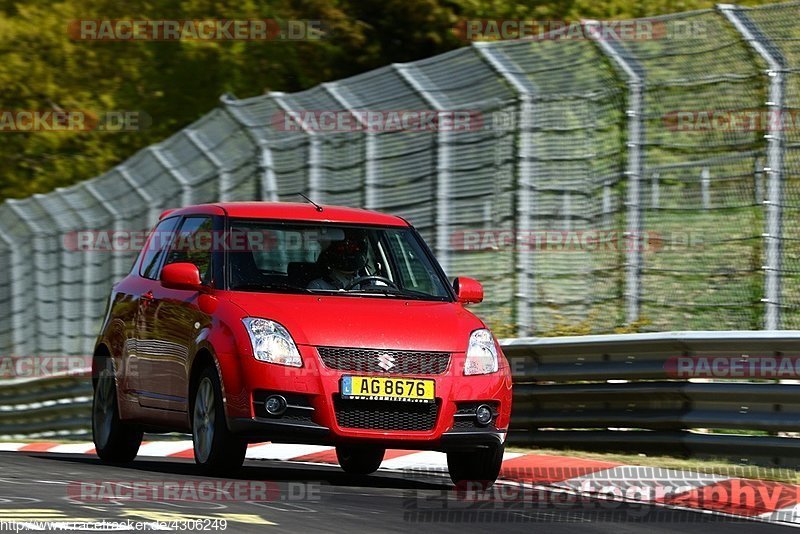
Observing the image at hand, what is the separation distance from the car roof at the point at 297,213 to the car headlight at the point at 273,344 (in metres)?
1.48

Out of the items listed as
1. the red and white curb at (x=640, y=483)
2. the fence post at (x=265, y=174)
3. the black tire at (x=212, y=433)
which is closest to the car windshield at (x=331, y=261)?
the black tire at (x=212, y=433)

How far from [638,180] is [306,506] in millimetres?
5797

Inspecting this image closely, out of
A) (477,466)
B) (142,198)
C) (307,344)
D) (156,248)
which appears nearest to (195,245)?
(156,248)

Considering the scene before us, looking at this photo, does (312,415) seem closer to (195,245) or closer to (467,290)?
(467,290)

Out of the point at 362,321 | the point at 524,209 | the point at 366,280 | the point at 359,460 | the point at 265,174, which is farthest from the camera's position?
the point at 265,174

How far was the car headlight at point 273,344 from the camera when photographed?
10.1 metres

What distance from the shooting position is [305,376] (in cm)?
1006

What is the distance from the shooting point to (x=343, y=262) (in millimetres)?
11367

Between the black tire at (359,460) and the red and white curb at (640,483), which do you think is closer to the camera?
the red and white curb at (640,483)

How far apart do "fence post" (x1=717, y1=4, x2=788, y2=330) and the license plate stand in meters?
3.52

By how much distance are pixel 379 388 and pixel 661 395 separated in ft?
9.49

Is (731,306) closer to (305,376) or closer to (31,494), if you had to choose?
(305,376)

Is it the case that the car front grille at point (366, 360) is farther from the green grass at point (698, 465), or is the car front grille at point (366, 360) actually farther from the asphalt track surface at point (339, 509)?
the green grass at point (698, 465)

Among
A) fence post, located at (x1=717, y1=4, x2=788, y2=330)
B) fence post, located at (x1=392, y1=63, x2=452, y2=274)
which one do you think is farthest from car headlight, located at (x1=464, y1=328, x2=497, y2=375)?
fence post, located at (x1=392, y1=63, x2=452, y2=274)
